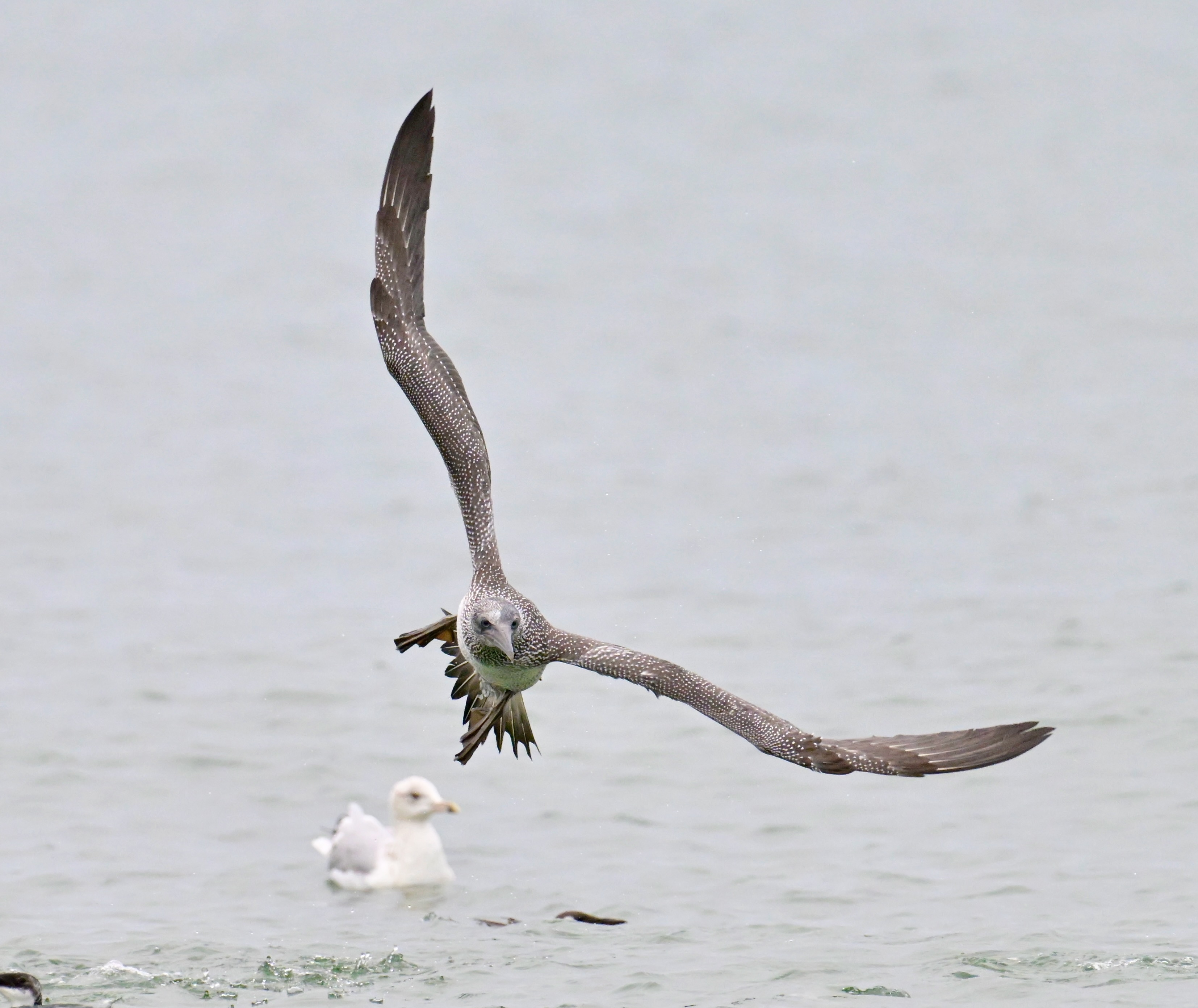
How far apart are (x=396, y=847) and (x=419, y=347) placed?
4262mm

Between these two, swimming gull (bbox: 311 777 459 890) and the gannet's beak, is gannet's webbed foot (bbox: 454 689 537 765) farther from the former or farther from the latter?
swimming gull (bbox: 311 777 459 890)

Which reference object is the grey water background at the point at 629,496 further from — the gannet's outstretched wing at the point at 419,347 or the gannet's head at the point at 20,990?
the gannet's outstretched wing at the point at 419,347

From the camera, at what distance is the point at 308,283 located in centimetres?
2981

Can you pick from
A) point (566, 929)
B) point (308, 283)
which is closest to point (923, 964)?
point (566, 929)

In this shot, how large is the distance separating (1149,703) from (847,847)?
11.1 feet

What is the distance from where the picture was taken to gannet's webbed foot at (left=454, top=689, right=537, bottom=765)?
34.8 feet

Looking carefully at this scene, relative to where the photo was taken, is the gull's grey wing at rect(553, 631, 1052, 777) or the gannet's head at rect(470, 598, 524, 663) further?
the gannet's head at rect(470, 598, 524, 663)

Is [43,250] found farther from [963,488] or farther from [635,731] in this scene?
[635,731]

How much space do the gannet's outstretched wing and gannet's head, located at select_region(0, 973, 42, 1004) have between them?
2.97 meters

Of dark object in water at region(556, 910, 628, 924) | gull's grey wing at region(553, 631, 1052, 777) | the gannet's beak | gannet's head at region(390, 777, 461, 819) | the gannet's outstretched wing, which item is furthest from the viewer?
gannet's head at region(390, 777, 461, 819)

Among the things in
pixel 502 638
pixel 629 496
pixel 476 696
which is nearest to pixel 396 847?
pixel 476 696

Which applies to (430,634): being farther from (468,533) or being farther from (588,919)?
(588,919)

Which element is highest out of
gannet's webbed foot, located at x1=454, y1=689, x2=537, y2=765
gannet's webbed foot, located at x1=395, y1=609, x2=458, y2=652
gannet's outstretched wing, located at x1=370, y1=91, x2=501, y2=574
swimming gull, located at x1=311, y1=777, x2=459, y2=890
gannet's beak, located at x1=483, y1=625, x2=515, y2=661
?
gannet's outstretched wing, located at x1=370, y1=91, x2=501, y2=574

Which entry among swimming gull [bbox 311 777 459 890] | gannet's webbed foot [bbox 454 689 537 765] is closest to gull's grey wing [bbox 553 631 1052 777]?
gannet's webbed foot [bbox 454 689 537 765]
